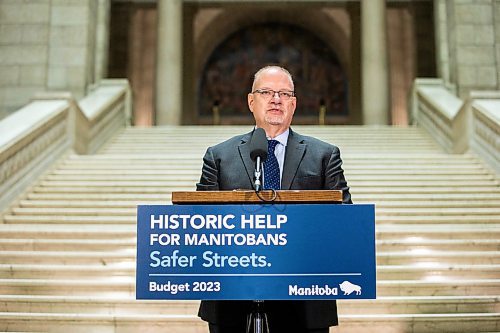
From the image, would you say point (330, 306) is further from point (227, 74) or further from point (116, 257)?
point (227, 74)

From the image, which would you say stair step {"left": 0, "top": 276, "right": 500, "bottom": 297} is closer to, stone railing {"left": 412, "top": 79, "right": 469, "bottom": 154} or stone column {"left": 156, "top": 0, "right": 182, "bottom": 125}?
stone railing {"left": 412, "top": 79, "right": 469, "bottom": 154}

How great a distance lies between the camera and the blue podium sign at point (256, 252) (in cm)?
253

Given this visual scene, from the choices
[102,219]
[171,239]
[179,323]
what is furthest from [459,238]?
[171,239]

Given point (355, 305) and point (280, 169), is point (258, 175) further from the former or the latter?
point (355, 305)

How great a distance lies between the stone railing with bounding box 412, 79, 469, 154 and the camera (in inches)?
475

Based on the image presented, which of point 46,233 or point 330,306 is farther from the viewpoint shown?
point 46,233

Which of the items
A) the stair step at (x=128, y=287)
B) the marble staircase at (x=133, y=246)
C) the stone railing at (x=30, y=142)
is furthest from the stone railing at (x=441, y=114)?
the stone railing at (x=30, y=142)

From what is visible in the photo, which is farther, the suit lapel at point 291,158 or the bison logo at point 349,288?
the suit lapel at point 291,158

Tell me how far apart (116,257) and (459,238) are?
372 cm

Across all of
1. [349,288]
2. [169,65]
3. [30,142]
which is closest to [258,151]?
[349,288]

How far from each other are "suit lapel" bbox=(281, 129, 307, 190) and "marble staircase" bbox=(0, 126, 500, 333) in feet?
9.70

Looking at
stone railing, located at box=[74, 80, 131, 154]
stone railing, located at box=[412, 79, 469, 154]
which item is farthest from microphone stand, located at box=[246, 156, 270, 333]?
stone railing, located at box=[74, 80, 131, 154]

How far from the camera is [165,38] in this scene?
17.7 m

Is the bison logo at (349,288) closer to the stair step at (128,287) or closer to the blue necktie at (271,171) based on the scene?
the blue necktie at (271,171)
